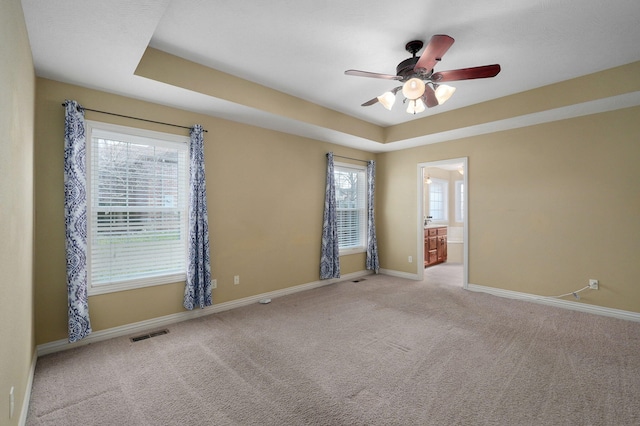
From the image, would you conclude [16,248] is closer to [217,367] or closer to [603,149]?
[217,367]

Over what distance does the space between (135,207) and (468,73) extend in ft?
11.6

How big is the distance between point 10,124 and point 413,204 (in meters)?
5.38

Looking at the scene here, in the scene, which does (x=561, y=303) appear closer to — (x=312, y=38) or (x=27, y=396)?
(x=312, y=38)

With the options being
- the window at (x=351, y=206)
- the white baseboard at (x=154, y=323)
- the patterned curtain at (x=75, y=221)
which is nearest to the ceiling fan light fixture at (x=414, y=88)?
the window at (x=351, y=206)

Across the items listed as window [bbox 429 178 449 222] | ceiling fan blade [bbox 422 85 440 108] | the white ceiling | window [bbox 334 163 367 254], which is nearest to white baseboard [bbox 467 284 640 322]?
window [bbox 334 163 367 254]

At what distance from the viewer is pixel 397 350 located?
2768mm

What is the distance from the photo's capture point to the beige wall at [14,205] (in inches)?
52.7

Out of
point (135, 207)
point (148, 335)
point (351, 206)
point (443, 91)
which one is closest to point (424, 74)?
point (443, 91)

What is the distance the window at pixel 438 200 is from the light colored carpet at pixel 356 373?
469 cm

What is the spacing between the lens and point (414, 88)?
259 cm

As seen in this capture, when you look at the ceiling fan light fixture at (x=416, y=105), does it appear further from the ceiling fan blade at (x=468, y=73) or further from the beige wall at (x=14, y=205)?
the beige wall at (x=14, y=205)

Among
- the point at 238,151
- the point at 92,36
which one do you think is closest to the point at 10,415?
the point at 92,36

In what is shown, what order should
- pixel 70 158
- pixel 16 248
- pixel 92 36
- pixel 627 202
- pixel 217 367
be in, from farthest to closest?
pixel 627 202 < pixel 70 158 < pixel 217 367 < pixel 92 36 < pixel 16 248

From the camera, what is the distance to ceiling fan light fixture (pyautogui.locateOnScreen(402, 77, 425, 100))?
2.57 m
